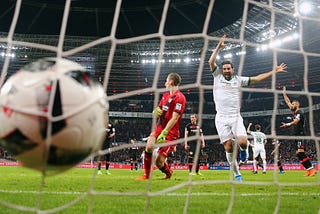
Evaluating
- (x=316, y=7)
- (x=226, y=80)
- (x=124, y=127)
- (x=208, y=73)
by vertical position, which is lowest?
(x=124, y=127)

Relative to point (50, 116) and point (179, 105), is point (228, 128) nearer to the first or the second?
point (179, 105)

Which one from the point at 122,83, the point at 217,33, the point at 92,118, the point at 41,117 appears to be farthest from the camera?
the point at 122,83

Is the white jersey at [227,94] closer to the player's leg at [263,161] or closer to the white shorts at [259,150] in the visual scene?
the player's leg at [263,161]

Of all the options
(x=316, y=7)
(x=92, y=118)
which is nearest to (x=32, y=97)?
(x=92, y=118)

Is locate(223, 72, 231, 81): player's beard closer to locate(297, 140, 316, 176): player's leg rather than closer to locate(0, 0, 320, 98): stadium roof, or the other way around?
locate(297, 140, 316, 176): player's leg

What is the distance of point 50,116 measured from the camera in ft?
6.26

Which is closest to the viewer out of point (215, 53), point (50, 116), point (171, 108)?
point (50, 116)

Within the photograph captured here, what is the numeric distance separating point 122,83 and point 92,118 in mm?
28929

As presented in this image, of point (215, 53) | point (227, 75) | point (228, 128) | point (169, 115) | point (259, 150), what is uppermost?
point (215, 53)

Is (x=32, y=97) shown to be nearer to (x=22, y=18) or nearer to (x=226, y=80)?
(x=226, y=80)

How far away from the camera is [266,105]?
1246 inches

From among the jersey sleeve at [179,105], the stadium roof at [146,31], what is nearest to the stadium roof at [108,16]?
the stadium roof at [146,31]

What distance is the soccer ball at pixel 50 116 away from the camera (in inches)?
75.3

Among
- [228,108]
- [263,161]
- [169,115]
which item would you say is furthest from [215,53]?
[263,161]
